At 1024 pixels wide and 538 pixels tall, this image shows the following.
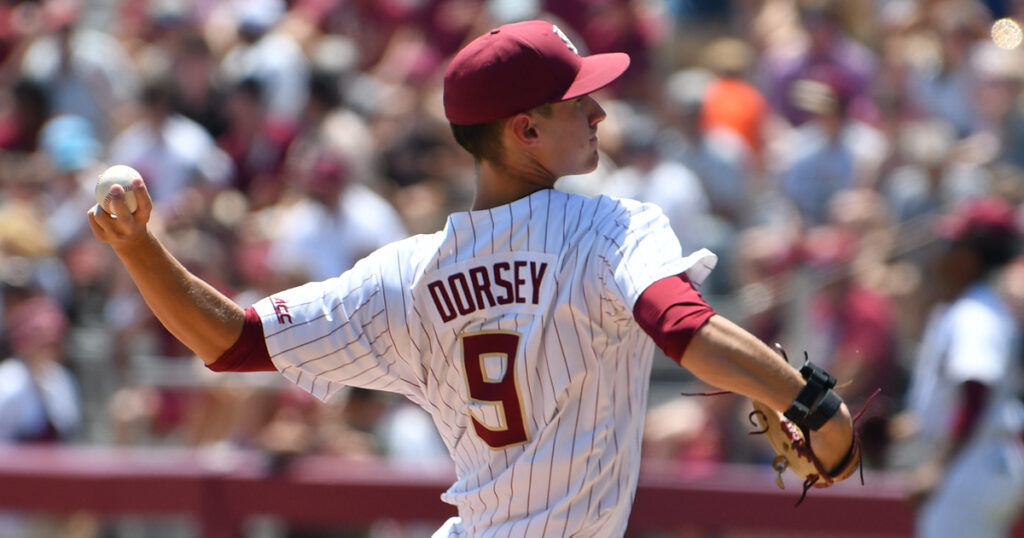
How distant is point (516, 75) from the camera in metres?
2.89

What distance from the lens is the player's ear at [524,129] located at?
295cm

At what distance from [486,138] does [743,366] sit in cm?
79

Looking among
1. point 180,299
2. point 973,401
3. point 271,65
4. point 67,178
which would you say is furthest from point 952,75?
point 180,299

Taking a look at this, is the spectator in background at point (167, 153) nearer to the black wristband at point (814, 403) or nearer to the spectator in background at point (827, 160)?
the spectator in background at point (827, 160)

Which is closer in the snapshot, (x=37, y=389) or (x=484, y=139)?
(x=484, y=139)

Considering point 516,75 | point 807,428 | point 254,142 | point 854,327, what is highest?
point 516,75

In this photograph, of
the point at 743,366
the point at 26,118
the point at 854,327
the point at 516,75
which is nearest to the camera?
the point at 743,366

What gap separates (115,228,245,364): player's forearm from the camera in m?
2.88

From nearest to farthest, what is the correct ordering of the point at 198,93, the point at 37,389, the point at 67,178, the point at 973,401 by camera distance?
the point at 973,401
the point at 37,389
the point at 67,178
the point at 198,93

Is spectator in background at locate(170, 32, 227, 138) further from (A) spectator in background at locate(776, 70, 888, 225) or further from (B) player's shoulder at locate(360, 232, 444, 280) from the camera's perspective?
(B) player's shoulder at locate(360, 232, 444, 280)

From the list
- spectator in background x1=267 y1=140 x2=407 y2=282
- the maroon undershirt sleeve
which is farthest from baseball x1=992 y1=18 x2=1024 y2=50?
spectator in background x1=267 y1=140 x2=407 y2=282

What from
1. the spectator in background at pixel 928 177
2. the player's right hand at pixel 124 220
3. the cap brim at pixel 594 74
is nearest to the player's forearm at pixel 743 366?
the cap brim at pixel 594 74

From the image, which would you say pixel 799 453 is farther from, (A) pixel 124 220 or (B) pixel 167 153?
(B) pixel 167 153

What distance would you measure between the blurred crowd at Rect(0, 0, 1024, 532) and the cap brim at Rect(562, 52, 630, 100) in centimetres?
364
